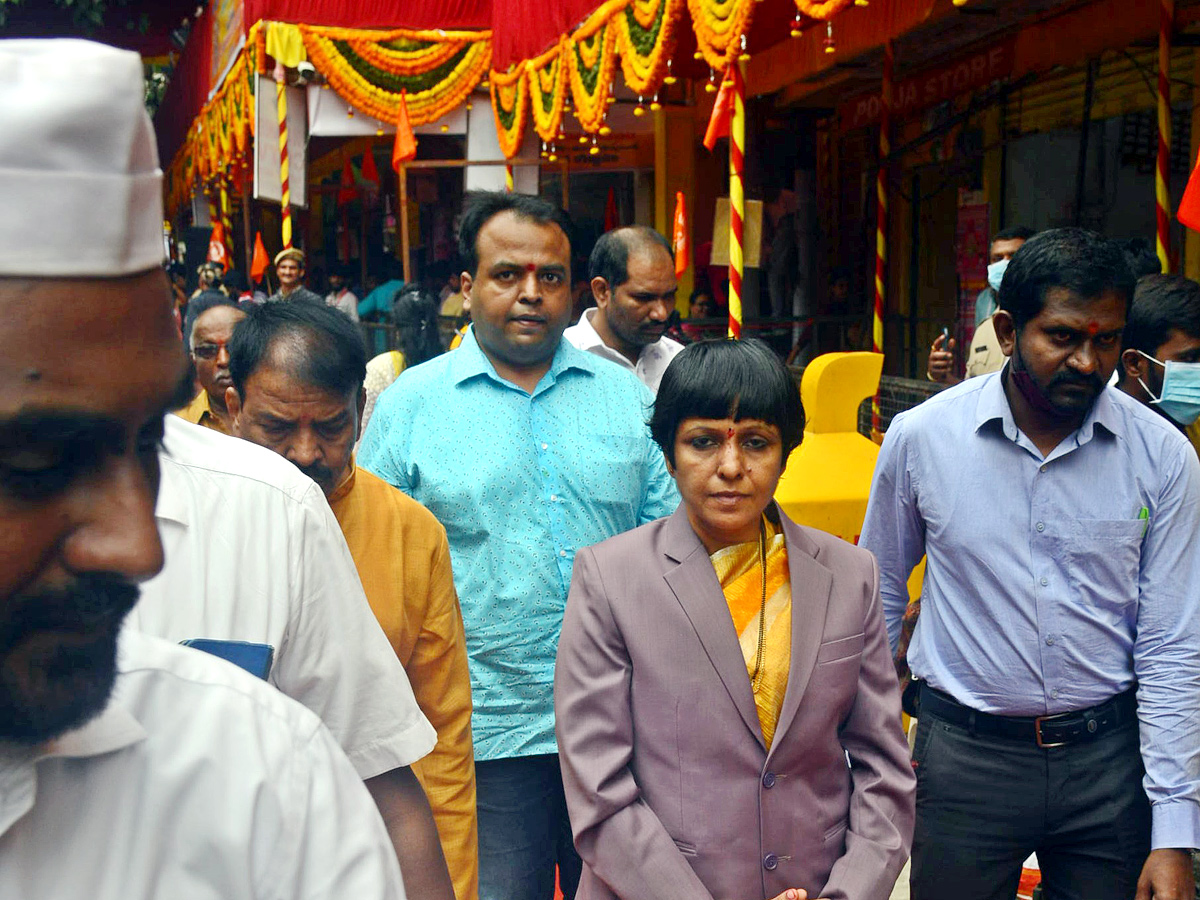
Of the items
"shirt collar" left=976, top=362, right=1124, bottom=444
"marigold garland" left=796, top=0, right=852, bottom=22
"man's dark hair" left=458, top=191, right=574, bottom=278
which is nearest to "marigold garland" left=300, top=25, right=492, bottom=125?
"marigold garland" left=796, top=0, right=852, bottom=22

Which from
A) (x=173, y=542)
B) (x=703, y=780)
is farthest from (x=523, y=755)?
Result: (x=173, y=542)

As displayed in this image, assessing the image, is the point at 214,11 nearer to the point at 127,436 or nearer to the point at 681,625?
the point at 681,625

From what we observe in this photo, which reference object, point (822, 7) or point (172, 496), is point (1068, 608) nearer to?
point (172, 496)

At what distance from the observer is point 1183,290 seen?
3.85m

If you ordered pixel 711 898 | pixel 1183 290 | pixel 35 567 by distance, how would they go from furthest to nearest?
pixel 1183 290 < pixel 711 898 < pixel 35 567

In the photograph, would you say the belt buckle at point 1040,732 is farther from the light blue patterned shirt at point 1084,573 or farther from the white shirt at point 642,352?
the white shirt at point 642,352

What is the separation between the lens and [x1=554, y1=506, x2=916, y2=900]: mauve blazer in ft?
7.68

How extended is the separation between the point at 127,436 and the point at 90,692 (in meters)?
0.18

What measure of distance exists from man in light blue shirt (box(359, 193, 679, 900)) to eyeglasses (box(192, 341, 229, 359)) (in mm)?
1498

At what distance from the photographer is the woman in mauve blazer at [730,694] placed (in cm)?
234

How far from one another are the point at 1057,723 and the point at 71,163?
251cm

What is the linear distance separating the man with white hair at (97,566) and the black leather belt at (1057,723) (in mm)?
2152

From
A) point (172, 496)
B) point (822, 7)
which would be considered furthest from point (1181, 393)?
point (172, 496)

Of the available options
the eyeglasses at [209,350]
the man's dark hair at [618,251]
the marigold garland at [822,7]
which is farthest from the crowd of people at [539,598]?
the marigold garland at [822,7]
